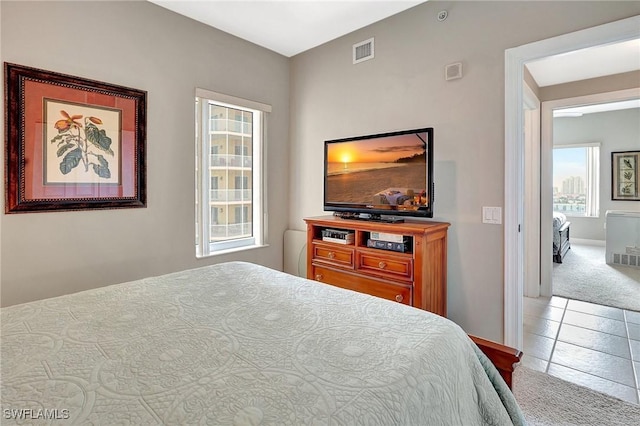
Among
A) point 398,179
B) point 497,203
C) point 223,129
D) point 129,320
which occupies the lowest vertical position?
point 129,320

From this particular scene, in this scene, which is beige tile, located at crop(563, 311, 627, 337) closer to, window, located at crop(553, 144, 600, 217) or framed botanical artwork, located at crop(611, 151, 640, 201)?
framed botanical artwork, located at crop(611, 151, 640, 201)

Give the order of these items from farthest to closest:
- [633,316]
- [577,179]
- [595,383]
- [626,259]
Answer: [577,179], [626,259], [633,316], [595,383]

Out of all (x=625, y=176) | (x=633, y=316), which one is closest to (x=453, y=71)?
(x=633, y=316)

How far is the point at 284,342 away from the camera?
97 centimetres

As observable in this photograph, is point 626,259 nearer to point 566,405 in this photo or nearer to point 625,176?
point 625,176

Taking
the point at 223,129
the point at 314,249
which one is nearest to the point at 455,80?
the point at 314,249

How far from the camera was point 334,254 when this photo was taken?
2740mm

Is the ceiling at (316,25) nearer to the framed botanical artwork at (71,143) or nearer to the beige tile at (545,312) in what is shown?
the framed botanical artwork at (71,143)

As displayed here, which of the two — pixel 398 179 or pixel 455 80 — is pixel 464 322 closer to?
pixel 398 179

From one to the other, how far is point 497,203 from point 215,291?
2.03 meters

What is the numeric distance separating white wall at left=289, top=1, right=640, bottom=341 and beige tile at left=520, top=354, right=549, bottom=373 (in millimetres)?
251

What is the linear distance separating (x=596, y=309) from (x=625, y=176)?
4330 mm

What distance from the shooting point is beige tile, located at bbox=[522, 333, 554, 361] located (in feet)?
7.99

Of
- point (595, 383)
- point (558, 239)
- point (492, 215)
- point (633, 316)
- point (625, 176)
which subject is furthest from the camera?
point (625, 176)
